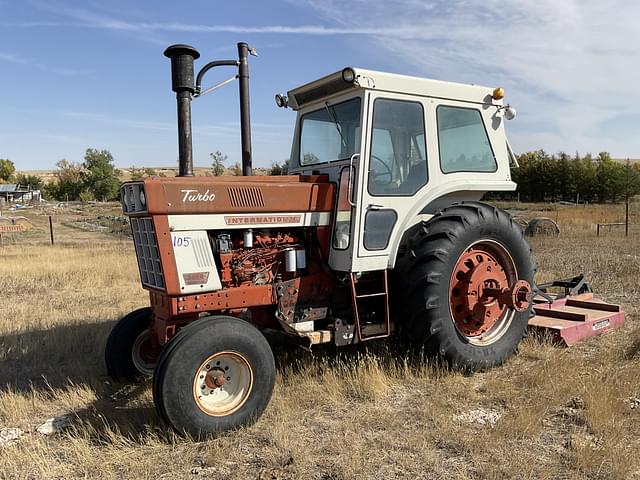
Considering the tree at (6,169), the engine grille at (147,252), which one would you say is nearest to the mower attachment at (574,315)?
the engine grille at (147,252)

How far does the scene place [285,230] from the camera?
→ 15.4 ft

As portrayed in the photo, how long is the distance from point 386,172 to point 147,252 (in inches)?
83.0

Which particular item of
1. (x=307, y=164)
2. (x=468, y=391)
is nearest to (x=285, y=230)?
(x=307, y=164)

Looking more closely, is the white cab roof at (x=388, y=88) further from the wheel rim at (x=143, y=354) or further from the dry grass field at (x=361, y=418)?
the wheel rim at (x=143, y=354)

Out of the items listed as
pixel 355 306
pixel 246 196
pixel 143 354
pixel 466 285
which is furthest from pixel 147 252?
pixel 466 285

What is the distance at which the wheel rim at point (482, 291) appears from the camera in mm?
5070

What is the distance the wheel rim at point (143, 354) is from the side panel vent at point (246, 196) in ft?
5.49

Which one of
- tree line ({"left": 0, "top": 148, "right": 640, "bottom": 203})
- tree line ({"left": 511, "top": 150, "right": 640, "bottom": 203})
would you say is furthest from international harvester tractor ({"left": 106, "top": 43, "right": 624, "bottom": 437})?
tree line ({"left": 511, "top": 150, "right": 640, "bottom": 203})

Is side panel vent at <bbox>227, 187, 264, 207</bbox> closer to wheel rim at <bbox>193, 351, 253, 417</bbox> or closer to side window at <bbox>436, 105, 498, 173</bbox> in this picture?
wheel rim at <bbox>193, 351, 253, 417</bbox>

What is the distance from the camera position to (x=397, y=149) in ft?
16.2

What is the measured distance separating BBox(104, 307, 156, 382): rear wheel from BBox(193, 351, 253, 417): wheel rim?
145 cm

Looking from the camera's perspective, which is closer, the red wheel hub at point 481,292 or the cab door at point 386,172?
the cab door at point 386,172

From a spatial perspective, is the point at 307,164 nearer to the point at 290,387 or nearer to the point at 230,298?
the point at 230,298

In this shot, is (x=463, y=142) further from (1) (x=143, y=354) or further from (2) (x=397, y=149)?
(1) (x=143, y=354)
